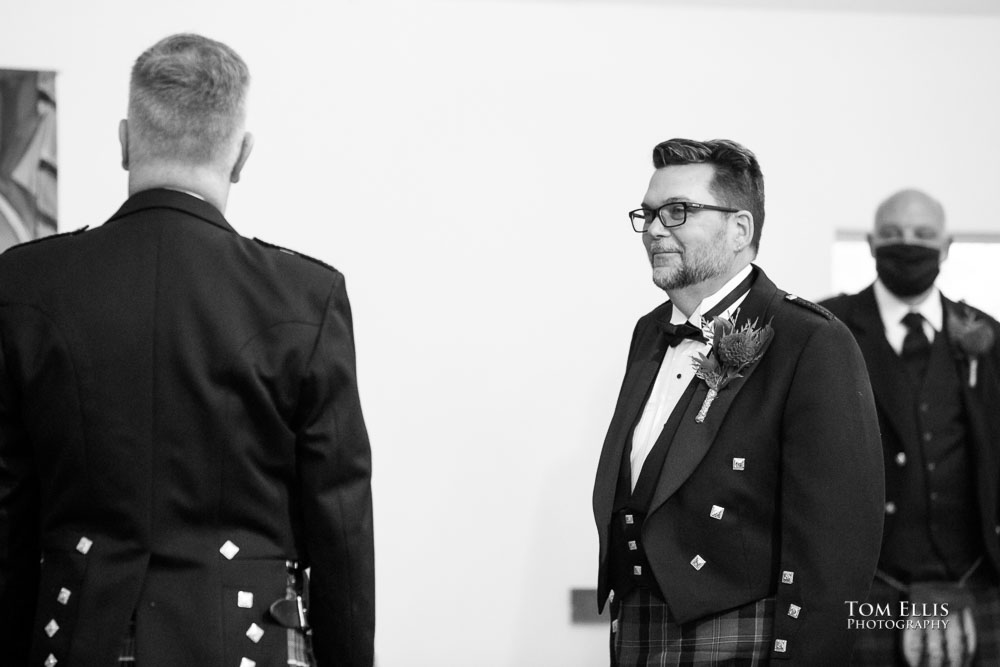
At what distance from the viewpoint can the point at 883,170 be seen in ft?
14.0

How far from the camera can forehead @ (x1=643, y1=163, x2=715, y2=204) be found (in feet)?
8.24

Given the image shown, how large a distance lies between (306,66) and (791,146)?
1823mm

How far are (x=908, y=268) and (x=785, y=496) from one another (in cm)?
145

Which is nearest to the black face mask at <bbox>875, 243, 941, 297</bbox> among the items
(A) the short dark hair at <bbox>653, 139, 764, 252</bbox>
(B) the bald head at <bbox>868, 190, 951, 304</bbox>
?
(B) the bald head at <bbox>868, 190, 951, 304</bbox>

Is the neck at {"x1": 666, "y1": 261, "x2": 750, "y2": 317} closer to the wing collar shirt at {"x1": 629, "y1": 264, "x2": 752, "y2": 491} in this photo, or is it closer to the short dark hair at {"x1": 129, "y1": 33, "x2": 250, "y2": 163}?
the wing collar shirt at {"x1": 629, "y1": 264, "x2": 752, "y2": 491}

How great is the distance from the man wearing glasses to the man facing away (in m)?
0.77

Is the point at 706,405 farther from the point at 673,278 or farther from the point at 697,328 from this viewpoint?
the point at 673,278

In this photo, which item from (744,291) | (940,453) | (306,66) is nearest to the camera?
(744,291)

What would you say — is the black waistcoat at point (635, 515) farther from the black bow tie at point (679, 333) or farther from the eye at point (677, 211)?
the eye at point (677, 211)

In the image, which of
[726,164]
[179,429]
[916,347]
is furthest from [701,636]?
[916,347]

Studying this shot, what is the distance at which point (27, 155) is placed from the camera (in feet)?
12.7

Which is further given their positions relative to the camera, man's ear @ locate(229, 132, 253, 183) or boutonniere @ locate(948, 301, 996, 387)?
boutonniere @ locate(948, 301, 996, 387)

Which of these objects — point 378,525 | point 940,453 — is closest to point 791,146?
point 940,453

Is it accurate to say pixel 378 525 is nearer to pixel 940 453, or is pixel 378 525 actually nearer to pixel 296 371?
pixel 940 453
